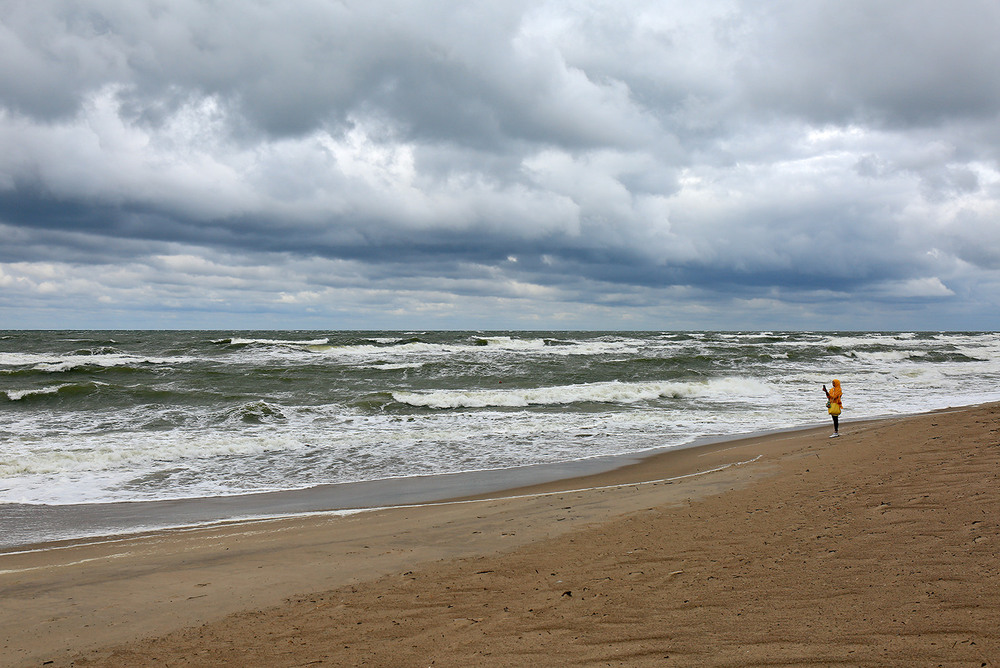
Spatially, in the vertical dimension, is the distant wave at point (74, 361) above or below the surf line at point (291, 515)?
above

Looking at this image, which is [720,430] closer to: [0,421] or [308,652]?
[308,652]

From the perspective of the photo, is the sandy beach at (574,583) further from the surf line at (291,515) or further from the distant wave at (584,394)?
the distant wave at (584,394)

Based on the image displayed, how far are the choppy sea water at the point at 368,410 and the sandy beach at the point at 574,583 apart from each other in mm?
4266

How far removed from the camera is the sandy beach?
3238 millimetres

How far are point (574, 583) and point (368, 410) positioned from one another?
15.1 m

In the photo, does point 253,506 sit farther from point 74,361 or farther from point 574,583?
point 74,361

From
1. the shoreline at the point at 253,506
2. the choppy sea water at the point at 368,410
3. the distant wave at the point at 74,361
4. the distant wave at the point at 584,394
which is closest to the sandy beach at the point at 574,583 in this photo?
the shoreline at the point at 253,506

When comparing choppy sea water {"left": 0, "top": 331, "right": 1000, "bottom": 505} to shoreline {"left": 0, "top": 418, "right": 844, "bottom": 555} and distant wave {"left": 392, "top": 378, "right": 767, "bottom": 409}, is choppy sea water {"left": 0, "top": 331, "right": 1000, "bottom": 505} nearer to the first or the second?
distant wave {"left": 392, "top": 378, "right": 767, "bottom": 409}

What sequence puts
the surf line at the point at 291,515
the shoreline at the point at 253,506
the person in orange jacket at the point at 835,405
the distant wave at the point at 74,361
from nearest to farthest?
the surf line at the point at 291,515
the shoreline at the point at 253,506
the person in orange jacket at the point at 835,405
the distant wave at the point at 74,361

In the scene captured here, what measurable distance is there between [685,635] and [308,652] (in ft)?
7.28

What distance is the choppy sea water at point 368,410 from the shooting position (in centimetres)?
1112

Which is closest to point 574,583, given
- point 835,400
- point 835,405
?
point 835,405

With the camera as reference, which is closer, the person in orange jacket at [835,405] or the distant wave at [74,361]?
the person in orange jacket at [835,405]

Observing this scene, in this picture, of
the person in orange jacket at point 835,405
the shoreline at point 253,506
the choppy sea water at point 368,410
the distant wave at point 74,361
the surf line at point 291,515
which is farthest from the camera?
the distant wave at point 74,361
